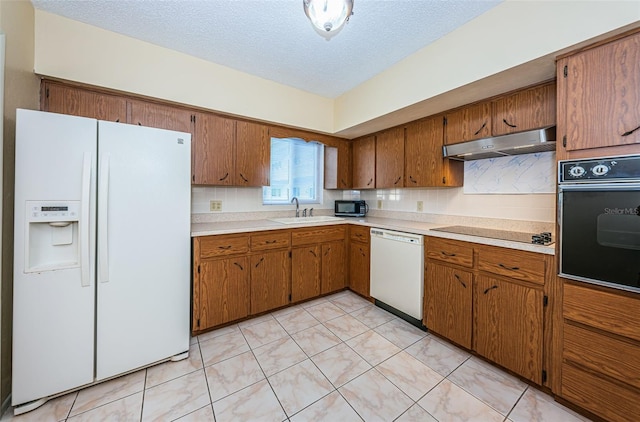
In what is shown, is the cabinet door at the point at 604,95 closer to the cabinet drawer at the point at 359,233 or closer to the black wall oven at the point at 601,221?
the black wall oven at the point at 601,221

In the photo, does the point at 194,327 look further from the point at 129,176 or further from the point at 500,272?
the point at 500,272

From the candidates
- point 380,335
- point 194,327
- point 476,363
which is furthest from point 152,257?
point 476,363

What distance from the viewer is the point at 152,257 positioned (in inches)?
66.8

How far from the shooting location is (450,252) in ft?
6.55

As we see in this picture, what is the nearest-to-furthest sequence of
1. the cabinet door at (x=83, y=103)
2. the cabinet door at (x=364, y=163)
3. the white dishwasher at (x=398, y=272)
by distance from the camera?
the cabinet door at (x=83, y=103) → the white dishwasher at (x=398, y=272) → the cabinet door at (x=364, y=163)

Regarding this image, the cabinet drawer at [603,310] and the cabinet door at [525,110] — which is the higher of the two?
the cabinet door at [525,110]

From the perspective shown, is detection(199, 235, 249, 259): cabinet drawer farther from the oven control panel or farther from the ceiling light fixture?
the oven control panel

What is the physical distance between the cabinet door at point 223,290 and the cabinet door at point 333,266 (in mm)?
909

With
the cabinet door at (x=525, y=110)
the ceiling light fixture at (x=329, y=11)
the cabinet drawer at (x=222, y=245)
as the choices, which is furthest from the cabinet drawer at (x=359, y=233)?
the ceiling light fixture at (x=329, y=11)

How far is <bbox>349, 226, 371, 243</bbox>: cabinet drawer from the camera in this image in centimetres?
281

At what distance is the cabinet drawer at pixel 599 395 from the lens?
1.21 meters

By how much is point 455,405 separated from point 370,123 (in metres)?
2.52

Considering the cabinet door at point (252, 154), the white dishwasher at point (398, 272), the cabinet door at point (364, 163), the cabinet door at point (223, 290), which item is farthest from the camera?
the cabinet door at point (364, 163)

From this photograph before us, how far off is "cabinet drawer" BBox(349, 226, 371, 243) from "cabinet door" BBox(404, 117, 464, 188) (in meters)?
0.68
